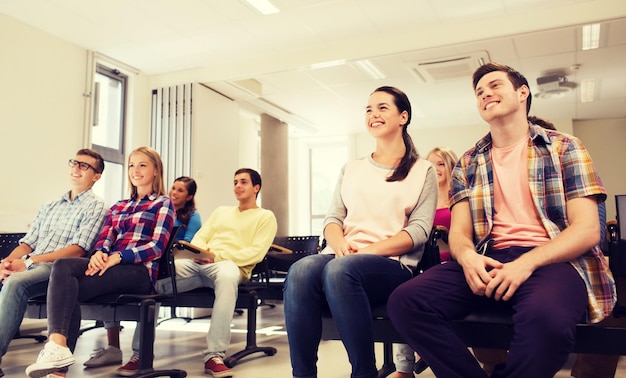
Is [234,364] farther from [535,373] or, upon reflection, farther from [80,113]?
[80,113]

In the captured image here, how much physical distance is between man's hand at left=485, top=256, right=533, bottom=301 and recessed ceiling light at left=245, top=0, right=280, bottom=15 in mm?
3611

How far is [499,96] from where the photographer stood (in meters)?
1.64

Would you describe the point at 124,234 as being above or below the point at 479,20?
below

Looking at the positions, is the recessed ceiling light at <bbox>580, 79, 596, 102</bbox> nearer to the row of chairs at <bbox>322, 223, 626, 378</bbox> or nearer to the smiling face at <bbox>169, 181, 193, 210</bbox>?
the smiling face at <bbox>169, 181, 193, 210</bbox>

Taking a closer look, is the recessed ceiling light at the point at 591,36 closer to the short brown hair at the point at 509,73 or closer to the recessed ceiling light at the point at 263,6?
the recessed ceiling light at the point at 263,6

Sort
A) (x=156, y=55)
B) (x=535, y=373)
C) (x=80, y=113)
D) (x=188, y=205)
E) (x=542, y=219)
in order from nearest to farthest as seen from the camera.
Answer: (x=535, y=373)
(x=542, y=219)
(x=188, y=205)
(x=80, y=113)
(x=156, y=55)

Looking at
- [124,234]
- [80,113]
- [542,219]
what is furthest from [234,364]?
[80,113]

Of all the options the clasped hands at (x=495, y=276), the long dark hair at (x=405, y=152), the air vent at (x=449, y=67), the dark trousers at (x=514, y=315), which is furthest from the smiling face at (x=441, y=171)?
the air vent at (x=449, y=67)

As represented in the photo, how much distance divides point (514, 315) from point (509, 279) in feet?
0.32

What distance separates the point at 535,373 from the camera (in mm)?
1169

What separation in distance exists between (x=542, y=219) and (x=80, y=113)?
15.9 feet

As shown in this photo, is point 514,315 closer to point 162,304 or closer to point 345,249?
point 345,249

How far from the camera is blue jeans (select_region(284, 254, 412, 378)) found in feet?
4.77

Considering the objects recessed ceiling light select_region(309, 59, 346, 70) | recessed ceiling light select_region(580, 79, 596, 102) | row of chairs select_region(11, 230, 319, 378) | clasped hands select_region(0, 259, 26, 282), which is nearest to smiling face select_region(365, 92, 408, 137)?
row of chairs select_region(11, 230, 319, 378)
